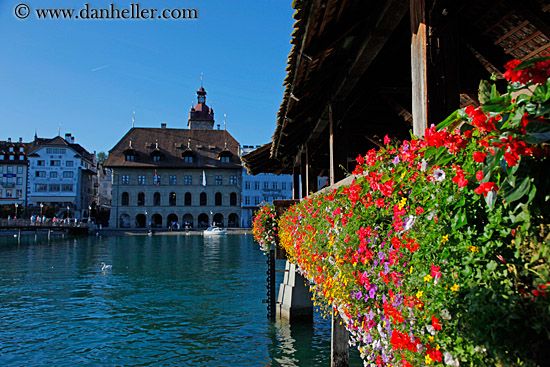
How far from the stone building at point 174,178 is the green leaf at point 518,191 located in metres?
69.4

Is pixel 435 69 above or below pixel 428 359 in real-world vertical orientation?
above

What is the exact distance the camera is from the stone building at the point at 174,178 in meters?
70.4

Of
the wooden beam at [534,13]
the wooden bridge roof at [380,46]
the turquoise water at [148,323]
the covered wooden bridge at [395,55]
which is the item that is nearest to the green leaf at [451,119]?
the covered wooden bridge at [395,55]

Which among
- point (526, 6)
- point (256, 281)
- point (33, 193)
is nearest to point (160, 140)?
point (33, 193)

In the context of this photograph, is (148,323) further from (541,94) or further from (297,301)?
(541,94)

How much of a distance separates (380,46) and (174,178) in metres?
68.3

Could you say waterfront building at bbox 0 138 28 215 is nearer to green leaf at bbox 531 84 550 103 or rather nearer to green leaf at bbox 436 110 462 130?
green leaf at bbox 436 110 462 130

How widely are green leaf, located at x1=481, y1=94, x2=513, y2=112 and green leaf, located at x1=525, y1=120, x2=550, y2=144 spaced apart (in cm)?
13

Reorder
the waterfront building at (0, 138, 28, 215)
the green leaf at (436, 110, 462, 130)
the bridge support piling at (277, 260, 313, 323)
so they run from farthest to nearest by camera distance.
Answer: the waterfront building at (0, 138, 28, 215), the bridge support piling at (277, 260, 313, 323), the green leaf at (436, 110, 462, 130)

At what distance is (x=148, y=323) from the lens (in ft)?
40.9

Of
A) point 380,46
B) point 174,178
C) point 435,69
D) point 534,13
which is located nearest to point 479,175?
point 435,69

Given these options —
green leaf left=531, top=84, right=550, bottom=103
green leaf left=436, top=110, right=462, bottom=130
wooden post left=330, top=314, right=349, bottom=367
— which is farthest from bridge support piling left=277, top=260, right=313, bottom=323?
green leaf left=531, top=84, right=550, bottom=103

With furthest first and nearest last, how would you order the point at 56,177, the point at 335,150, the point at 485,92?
the point at 56,177 → the point at 335,150 → the point at 485,92

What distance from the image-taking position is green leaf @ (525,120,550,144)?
1.54m
